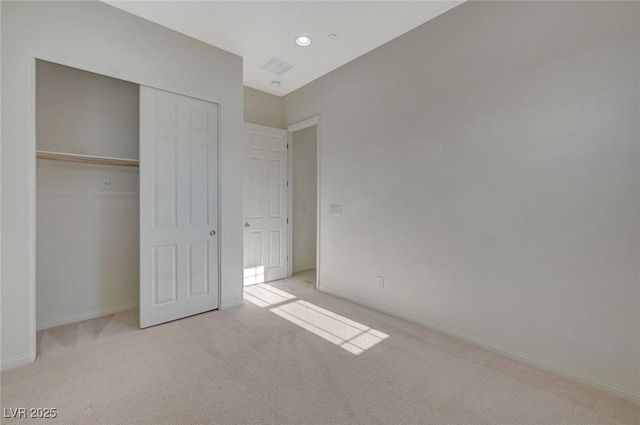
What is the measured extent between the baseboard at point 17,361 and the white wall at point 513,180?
10.3ft

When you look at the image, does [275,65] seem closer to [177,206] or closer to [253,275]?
[177,206]

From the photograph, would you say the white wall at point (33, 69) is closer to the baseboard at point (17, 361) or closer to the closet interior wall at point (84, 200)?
the baseboard at point (17, 361)

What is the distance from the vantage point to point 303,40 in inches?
119

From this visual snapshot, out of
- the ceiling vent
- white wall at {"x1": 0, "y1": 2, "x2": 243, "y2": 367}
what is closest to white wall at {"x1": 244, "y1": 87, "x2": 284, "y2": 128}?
the ceiling vent

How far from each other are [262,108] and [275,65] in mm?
933

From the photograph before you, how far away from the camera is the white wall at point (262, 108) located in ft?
14.0

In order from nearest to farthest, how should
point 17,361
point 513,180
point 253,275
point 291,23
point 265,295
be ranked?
point 17,361
point 513,180
point 291,23
point 265,295
point 253,275

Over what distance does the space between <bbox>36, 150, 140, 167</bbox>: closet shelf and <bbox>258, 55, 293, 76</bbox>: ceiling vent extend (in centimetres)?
200

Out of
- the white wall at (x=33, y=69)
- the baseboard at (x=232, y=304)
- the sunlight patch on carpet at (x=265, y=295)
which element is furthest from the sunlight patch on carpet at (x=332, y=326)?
the white wall at (x=33, y=69)

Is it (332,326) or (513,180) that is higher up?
(513,180)

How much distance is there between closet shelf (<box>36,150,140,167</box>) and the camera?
8.27 ft

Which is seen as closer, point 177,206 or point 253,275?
point 177,206

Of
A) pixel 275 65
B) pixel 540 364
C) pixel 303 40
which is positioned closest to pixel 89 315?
pixel 275 65

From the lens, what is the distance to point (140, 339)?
2.56 m
